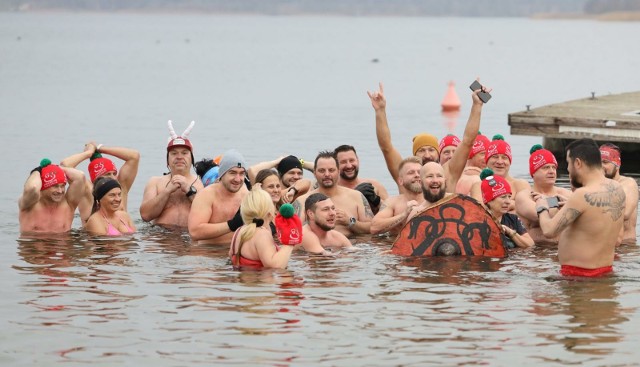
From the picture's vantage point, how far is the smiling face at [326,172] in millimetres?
17797

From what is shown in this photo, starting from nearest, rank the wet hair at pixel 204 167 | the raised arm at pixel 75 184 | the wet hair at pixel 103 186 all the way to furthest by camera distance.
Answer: the wet hair at pixel 103 186 → the raised arm at pixel 75 184 → the wet hair at pixel 204 167

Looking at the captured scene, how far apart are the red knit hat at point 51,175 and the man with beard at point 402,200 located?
4.12 meters

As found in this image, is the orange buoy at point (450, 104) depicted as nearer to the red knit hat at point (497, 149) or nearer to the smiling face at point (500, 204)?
the red knit hat at point (497, 149)

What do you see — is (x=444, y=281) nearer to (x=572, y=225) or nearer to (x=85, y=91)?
(x=572, y=225)

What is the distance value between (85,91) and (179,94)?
4.18 meters

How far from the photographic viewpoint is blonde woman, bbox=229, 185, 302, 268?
14516mm

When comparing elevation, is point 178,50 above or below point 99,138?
above

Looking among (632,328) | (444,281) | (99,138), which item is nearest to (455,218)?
(444,281)

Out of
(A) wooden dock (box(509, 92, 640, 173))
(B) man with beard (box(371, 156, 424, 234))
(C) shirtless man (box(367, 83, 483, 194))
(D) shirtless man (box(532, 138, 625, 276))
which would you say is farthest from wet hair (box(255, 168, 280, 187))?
(A) wooden dock (box(509, 92, 640, 173))

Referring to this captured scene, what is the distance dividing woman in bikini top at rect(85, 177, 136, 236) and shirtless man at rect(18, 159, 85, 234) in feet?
1.21

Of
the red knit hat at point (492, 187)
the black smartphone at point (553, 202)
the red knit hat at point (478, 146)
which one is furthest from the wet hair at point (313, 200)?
the red knit hat at point (478, 146)

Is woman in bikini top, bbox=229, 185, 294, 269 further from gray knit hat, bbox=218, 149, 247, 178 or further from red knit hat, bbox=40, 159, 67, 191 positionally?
red knit hat, bbox=40, 159, 67, 191

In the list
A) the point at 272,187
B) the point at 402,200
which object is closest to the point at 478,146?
the point at 402,200

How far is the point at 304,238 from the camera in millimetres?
16156
